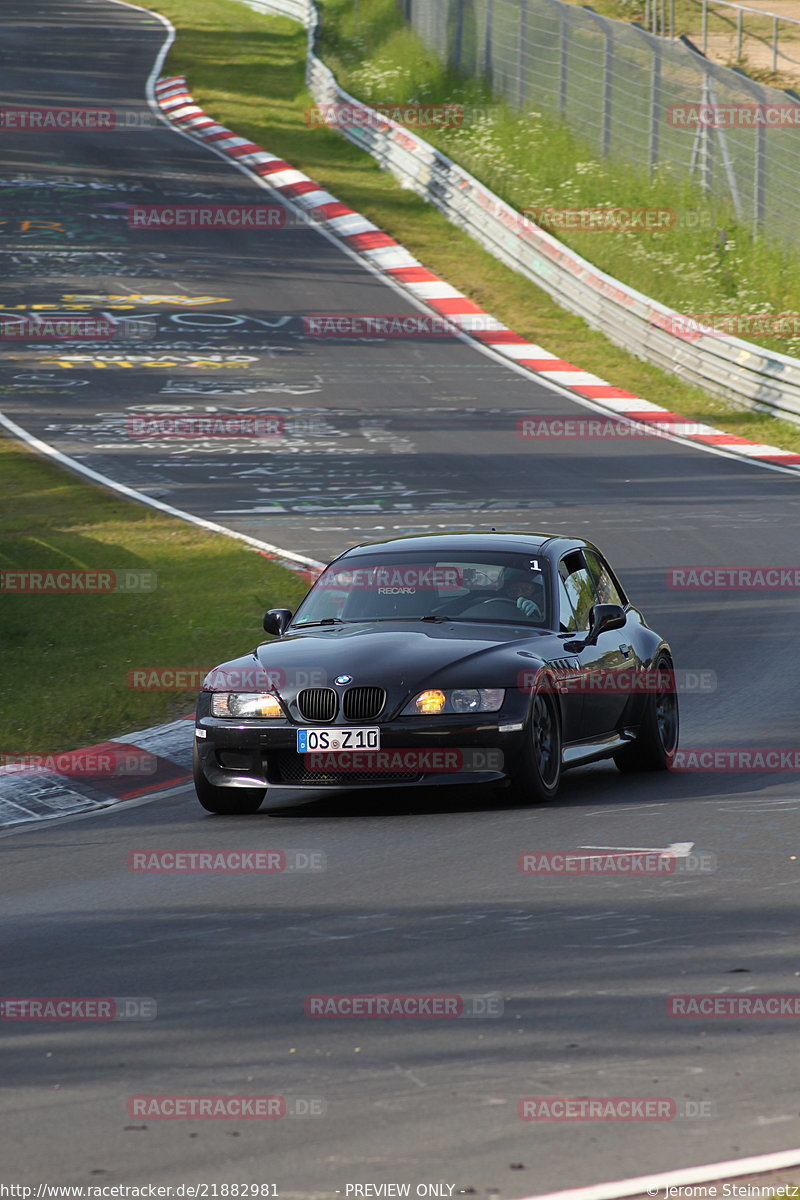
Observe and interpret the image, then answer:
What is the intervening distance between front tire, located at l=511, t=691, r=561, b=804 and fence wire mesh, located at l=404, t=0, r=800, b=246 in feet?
69.2

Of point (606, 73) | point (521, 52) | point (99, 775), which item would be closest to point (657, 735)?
point (99, 775)

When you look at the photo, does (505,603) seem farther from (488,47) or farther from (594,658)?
(488,47)

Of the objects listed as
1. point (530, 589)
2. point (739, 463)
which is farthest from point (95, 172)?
point (530, 589)

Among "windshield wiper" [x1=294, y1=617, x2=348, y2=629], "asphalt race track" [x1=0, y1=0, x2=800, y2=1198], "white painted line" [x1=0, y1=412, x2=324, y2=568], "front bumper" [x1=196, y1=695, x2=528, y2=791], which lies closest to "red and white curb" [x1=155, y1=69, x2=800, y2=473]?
"asphalt race track" [x1=0, y1=0, x2=800, y2=1198]

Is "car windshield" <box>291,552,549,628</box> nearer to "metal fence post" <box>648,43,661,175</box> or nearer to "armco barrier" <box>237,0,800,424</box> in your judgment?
"armco barrier" <box>237,0,800,424</box>

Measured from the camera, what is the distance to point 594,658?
33.6ft

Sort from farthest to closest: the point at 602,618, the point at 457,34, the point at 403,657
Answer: the point at 457,34 < the point at 602,618 < the point at 403,657

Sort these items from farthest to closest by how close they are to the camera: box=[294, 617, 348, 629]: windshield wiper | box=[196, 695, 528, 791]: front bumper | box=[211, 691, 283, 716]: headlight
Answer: box=[294, 617, 348, 629]: windshield wiper < box=[211, 691, 283, 716]: headlight < box=[196, 695, 528, 791]: front bumper

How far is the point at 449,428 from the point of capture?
2388 centimetres

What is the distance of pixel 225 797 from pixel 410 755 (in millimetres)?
1232

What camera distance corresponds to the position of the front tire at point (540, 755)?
916cm

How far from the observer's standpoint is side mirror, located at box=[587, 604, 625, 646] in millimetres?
10102

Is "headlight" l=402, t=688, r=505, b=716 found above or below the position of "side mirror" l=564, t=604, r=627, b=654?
above

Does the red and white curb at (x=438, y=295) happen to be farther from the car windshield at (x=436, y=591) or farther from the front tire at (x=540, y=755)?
the front tire at (x=540, y=755)
